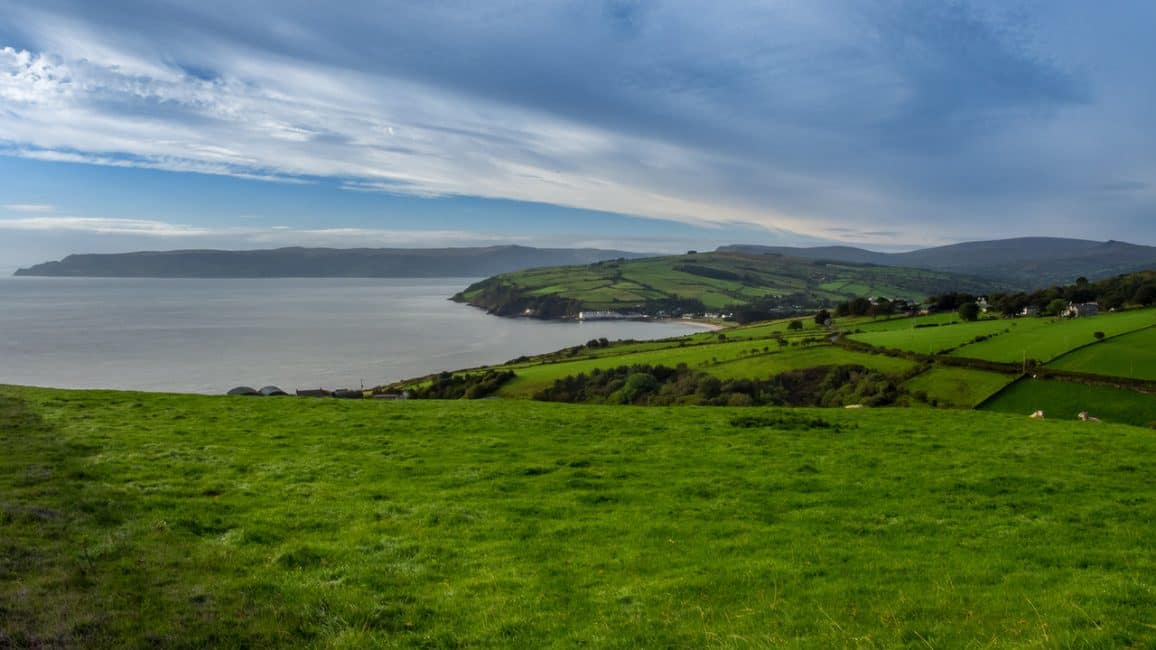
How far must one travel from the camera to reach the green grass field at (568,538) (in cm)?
685

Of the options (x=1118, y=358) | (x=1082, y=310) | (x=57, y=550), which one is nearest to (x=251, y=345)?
(x=57, y=550)

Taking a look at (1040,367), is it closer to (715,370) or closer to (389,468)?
(715,370)

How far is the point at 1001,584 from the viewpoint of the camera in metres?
8.13

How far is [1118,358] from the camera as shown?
4894 cm

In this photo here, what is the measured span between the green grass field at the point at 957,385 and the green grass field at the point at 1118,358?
5281 millimetres

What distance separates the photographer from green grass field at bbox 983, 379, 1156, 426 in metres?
40.2

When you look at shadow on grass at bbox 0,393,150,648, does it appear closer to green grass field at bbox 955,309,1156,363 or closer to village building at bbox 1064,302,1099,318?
green grass field at bbox 955,309,1156,363

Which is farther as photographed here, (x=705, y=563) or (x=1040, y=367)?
(x=1040, y=367)

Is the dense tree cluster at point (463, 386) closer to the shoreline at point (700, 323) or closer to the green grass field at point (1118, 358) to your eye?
the green grass field at point (1118, 358)

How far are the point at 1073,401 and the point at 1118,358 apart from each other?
10630 millimetres

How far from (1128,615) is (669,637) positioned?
5297 mm

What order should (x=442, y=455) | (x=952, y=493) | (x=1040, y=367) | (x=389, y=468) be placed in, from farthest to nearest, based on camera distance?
(x=1040, y=367)
(x=442, y=455)
(x=389, y=468)
(x=952, y=493)

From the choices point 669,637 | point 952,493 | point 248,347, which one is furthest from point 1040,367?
point 248,347

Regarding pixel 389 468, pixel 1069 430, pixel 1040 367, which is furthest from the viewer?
pixel 1040 367
